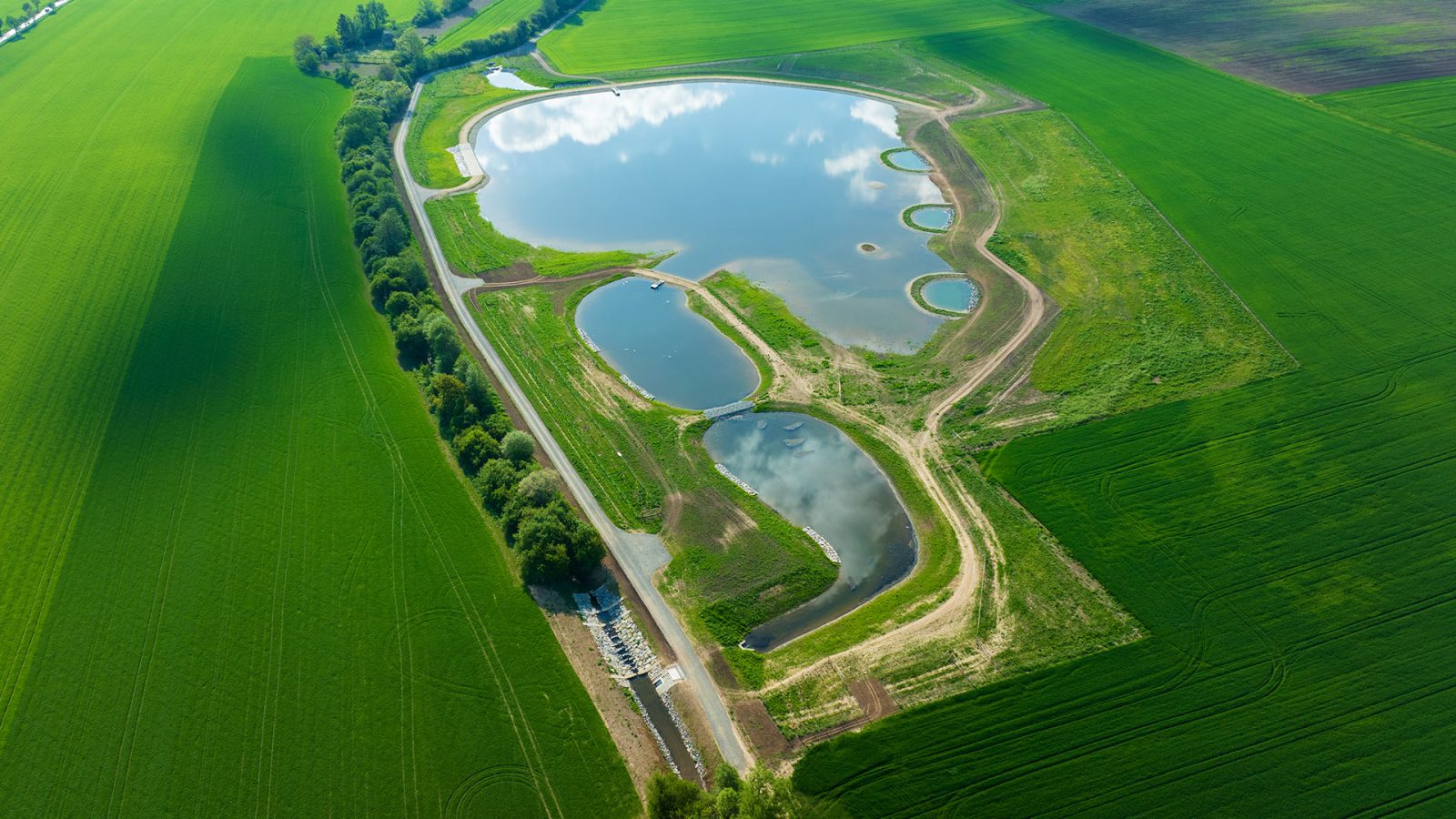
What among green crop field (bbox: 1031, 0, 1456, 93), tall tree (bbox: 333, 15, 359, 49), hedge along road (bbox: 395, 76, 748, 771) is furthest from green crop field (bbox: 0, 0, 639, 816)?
green crop field (bbox: 1031, 0, 1456, 93)

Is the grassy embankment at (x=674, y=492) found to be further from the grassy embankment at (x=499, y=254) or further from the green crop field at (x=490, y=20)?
the green crop field at (x=490, y=20)

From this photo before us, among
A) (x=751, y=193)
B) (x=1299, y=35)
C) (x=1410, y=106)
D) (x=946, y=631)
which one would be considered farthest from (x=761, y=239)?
(x=1299, y=35)

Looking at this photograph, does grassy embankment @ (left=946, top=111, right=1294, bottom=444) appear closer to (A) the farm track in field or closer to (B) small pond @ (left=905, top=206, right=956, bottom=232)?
(A) the farm track in field

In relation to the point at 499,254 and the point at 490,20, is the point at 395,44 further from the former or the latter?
the point at 499,254

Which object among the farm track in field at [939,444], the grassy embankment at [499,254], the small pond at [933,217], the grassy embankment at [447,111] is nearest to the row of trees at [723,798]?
the farm track in field at [939,444]

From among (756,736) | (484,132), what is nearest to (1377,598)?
(756,736)

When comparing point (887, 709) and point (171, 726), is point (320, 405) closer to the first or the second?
point (171, 726)
